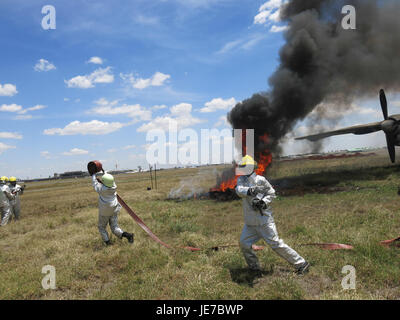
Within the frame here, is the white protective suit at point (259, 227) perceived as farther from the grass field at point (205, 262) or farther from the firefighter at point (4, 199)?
the firefighter at point (4, 199)

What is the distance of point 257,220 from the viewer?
450 centimetres

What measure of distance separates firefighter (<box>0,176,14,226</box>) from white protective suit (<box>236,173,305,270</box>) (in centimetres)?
1027

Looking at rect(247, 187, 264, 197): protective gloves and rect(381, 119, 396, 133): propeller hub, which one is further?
rect(381, 119, 396, 133): propeller hub

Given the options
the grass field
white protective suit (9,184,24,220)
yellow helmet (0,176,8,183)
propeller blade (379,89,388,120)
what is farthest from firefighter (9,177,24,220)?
propeller blade (379,89,388,120)

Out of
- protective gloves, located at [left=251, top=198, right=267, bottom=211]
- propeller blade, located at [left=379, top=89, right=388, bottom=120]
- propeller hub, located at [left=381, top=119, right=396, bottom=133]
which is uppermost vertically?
propeller blade, located at [left=379, top=89, right=388, bottom=120]

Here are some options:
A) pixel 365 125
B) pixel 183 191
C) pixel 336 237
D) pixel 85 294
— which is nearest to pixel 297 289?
pixel 336 237

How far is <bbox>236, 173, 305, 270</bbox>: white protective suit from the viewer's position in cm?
443

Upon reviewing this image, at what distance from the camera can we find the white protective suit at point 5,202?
1049 centimetres

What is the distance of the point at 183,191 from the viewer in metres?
19.2

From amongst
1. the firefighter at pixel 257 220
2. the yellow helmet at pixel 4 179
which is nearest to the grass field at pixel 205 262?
the firefighter at pixel 257 220

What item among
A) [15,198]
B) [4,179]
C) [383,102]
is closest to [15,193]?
[15,198]

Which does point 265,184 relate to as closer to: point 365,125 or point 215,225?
point 215,225

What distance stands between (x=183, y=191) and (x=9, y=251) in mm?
12725

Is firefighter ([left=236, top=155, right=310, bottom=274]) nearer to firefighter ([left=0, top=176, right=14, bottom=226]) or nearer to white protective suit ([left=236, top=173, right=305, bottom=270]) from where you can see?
white protective suit ([left=236, top=173, right=305, bottom=270])
